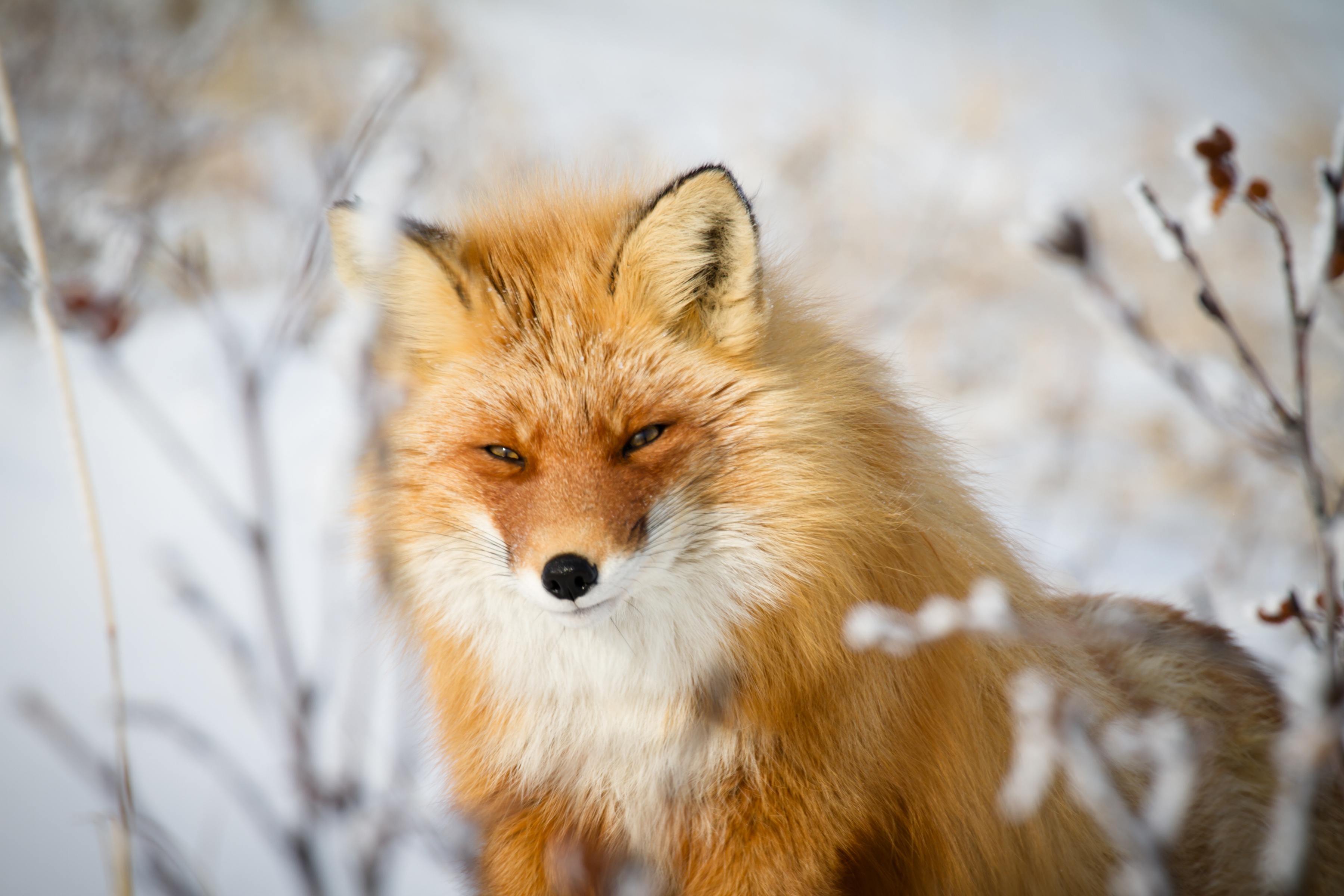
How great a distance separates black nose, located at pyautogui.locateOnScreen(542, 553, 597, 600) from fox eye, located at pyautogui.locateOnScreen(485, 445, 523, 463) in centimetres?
25

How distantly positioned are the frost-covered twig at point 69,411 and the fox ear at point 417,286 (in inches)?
18.3

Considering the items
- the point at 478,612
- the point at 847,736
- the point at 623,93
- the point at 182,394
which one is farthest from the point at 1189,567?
the point at 623,93

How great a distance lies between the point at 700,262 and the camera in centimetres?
163

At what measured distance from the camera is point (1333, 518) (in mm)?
1126

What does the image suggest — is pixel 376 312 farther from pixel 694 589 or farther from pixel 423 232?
pixel 694 589

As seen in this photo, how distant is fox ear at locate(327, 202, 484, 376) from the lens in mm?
1602

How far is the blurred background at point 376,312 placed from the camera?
4.06ft

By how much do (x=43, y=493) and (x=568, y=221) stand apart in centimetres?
383

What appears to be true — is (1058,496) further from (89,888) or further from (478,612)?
(89,888)

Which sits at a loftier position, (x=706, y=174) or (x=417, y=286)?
(x=706, y=174)

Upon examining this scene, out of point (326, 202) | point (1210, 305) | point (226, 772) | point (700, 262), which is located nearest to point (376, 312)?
point (326, 202)

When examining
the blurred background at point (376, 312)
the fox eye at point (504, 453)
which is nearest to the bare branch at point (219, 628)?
the blurred background at point (376, 312)

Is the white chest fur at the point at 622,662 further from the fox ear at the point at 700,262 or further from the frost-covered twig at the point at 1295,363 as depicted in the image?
the frost-covered twig at the point at 1295,363

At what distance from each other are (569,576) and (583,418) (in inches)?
11.5
